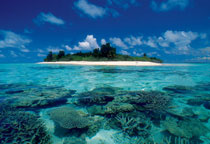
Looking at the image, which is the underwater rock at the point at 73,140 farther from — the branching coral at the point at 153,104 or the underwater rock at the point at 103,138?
the branching coral at the point at 153,104

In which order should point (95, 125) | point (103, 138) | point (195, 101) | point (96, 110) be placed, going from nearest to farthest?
point (103, 138), point (95, 125), point (96, 110), point (195, 101)

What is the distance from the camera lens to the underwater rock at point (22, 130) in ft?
7.94

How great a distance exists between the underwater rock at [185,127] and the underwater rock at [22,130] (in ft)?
10.4

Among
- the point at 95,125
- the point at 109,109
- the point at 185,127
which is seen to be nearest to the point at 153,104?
the point at 185,127

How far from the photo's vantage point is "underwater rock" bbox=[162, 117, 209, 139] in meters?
2.78

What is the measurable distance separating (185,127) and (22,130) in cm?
432

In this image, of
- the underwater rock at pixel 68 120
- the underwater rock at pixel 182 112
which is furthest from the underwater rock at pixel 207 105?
the underwater rock at pixel 68 120

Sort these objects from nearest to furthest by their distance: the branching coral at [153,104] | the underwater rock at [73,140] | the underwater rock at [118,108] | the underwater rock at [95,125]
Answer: the underwater rock at [73,140] → the underwater rock at [95,125] → the underwater rock at [118,108] → the branching coral at [153,104]

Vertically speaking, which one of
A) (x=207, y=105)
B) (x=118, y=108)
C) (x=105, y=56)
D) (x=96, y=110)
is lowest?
(x=96, y=110)

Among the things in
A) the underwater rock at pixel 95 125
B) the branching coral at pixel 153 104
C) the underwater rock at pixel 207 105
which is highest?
the underwater rock at pixel 207 105

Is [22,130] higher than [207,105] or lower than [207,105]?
lower

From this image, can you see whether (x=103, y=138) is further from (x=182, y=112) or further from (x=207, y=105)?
(x=207, y=105)

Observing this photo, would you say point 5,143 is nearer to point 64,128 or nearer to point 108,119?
point 64,128

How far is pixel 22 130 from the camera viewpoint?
266 centimetres
